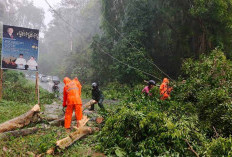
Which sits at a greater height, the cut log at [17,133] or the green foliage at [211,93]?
the green foliage at [211,93]

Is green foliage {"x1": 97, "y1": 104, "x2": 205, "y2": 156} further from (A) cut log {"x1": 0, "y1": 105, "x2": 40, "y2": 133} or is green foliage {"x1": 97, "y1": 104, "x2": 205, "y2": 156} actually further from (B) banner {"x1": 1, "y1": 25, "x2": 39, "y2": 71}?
(B) banner {"x1": 1, "y1": 25, "x2": 39, "y2": 71}

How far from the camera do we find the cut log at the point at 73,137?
184 inches

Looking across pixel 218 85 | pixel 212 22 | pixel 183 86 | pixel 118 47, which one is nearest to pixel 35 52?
pixel 183 86

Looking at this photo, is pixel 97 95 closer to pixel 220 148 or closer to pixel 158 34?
pixel 220 148

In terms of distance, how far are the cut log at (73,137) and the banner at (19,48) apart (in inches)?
214

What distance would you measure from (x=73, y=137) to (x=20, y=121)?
1985mm

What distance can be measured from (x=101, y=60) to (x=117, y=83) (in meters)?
3.63

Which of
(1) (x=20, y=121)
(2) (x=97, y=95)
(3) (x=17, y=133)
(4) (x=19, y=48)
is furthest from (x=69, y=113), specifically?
(4) (x=19, y=48)

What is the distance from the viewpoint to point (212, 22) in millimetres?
13070

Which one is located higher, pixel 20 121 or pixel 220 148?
pixel 220 148

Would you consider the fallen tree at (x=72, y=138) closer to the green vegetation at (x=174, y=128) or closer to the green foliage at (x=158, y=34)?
the green vegetation at (x=174, y=128)

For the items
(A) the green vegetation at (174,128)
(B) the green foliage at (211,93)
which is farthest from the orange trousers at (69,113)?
(B) the green foliage at (211,93)

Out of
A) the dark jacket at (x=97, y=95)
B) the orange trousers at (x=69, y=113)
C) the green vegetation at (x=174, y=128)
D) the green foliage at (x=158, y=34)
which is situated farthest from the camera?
the green foliage at (x=158, y=34)

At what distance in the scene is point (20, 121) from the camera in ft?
19.8
